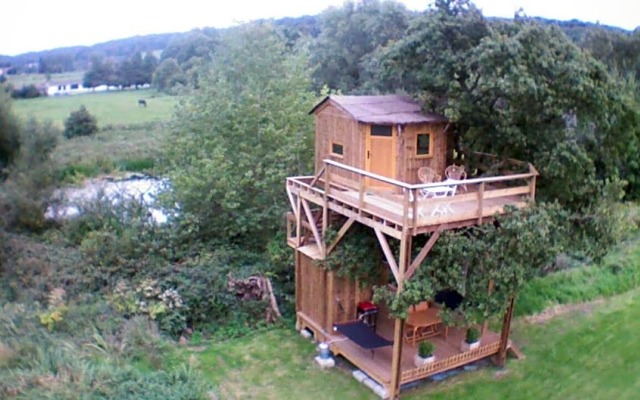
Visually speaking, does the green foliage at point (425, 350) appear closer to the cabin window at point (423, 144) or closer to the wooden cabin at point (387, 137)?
the wooden cabin at point (387, 137)

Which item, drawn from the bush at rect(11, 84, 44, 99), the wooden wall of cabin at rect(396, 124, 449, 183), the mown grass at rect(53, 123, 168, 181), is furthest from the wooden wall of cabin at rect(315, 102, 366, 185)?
the bush at rect(11, 84, 44, 99)

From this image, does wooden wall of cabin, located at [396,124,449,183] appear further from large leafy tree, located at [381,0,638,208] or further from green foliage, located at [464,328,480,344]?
green foliage, located at [464,328,480,344]

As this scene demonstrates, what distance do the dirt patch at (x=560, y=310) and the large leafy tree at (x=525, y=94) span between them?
3.36m

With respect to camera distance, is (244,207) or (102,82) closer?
(244,207)

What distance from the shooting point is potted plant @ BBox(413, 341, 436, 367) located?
1028 centimetres

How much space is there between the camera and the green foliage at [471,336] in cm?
1088

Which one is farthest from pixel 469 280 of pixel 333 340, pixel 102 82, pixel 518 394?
pixel 102 82

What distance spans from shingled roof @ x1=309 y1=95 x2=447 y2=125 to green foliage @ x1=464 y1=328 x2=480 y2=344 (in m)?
4.19

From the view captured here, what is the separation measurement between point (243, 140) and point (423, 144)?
692 centimetres

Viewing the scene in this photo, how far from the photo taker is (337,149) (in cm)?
1179

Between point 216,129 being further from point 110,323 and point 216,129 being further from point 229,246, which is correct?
point 110,323

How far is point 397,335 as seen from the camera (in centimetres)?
952

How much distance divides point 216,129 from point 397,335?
955 cm

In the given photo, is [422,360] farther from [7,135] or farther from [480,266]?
[7,135]
